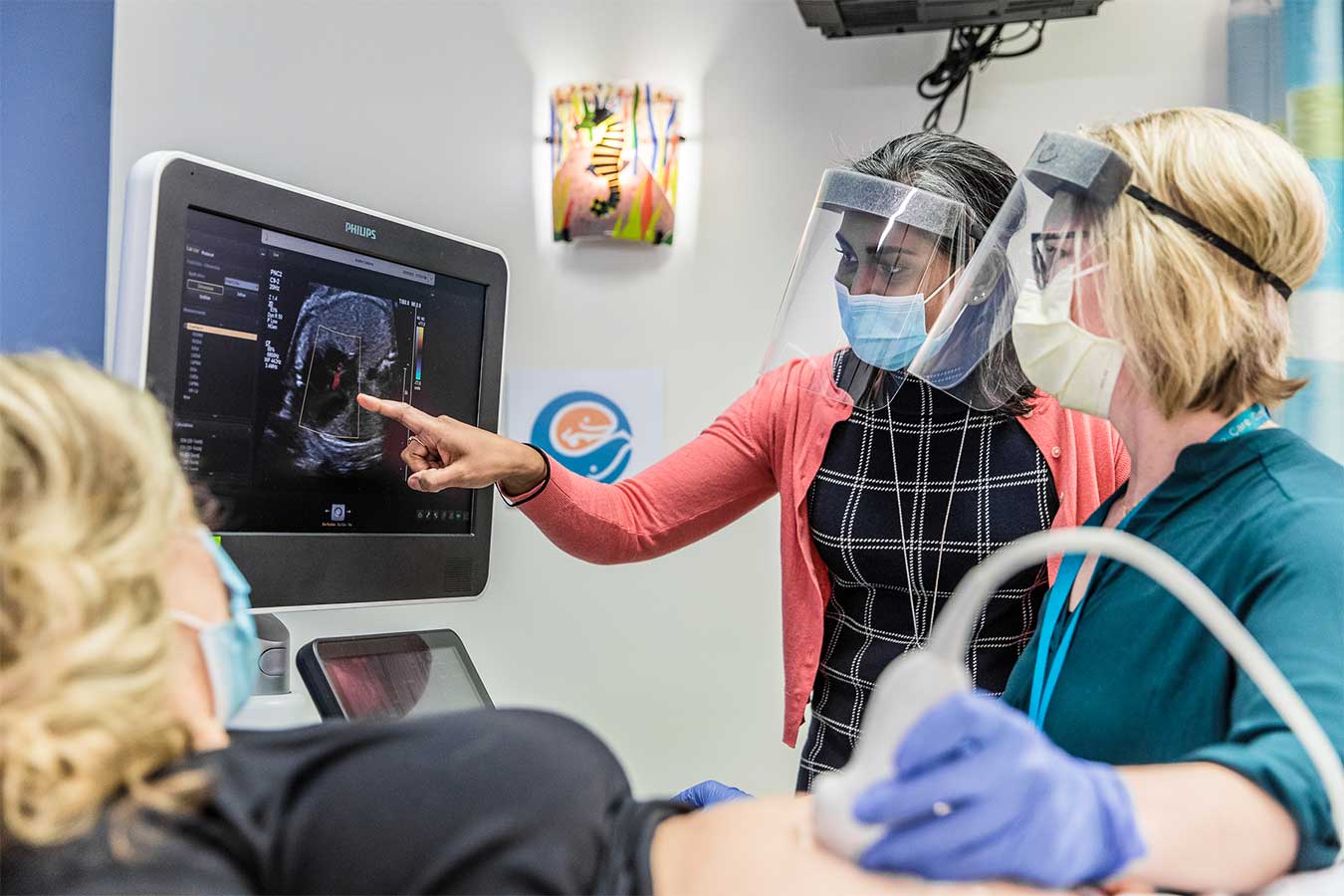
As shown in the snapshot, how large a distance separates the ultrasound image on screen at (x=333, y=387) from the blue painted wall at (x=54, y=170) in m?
0.67

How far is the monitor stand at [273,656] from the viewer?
4.71 ft

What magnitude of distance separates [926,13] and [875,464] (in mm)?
995

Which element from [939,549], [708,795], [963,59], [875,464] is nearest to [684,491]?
[875,464]

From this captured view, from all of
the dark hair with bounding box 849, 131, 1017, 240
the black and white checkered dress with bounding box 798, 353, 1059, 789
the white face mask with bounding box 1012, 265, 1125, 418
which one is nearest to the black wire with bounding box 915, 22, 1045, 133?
the dark hair with bounding box 849, 131, 1017, 240

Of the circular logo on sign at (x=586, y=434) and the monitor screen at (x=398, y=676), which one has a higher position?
the circular logo on sign at (x=586, y=434)

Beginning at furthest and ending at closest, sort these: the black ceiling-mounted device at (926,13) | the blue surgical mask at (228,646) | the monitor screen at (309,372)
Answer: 1. the black ceiling-mounted device at (926,13)
2. the monitor screen at (309,372)
3. the blue surgical mask at (228,646)

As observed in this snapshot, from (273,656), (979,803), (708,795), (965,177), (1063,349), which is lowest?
(708,795)

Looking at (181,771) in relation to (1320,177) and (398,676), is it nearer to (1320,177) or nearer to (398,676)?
(398,676)

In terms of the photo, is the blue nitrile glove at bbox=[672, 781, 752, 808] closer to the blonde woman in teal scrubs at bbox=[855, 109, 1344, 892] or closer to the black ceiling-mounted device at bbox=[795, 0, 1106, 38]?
the blonde woman in teal scrubs at bbox=[855, 109, 1344, 892]

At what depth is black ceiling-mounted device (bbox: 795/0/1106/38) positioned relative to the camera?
6.80 feet

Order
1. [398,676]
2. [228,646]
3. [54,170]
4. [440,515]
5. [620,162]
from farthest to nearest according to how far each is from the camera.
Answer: [620,162], [54,170], [440,515], [398,676], [228,646]

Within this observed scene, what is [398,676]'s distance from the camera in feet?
4.29

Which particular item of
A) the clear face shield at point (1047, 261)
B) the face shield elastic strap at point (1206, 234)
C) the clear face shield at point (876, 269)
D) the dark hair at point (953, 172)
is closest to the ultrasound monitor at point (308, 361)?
the clear face shield at point (876, 269)

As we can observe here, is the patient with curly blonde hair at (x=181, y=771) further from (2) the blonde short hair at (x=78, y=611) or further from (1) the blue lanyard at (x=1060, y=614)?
(1) the blue lanyard at (x=1060, y=614)
